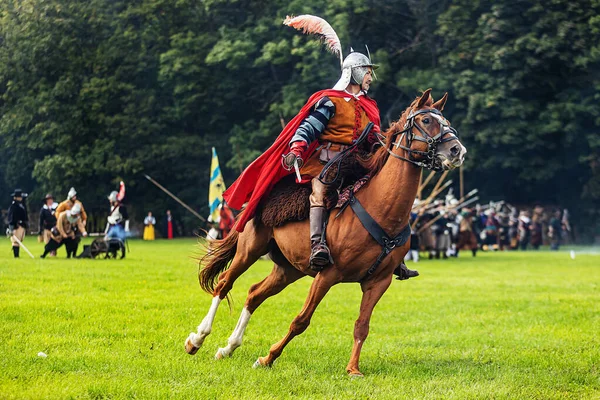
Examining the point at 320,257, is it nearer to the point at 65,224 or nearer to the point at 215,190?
the point at 65,224

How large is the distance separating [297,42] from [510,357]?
36.2 metres

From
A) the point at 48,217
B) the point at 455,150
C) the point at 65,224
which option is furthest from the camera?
the point at 48,217

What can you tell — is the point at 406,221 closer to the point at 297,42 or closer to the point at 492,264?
the point at 492,264

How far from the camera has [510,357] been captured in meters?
10.6

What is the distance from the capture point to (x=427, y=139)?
8.99 m

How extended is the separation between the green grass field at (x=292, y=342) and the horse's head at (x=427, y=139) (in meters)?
2.01

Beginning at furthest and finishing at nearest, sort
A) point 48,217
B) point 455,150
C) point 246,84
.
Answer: point 246,84 < point 48,217 < point 455,150

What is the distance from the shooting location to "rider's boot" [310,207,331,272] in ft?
29.9

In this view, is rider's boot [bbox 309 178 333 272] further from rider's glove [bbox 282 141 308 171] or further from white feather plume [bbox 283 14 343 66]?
white feather plume [bbox 283 14 343 66]

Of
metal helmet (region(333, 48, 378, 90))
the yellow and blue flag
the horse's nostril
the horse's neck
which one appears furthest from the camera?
the yellow and blue flag

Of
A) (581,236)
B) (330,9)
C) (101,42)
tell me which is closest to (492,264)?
(330,9)

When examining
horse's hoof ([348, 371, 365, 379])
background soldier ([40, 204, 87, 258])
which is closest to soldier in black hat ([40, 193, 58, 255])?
background soldier ([40, 204, 87, 258])

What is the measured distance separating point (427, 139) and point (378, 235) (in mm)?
1014

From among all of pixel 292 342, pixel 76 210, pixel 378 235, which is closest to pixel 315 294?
pixel 378 235
